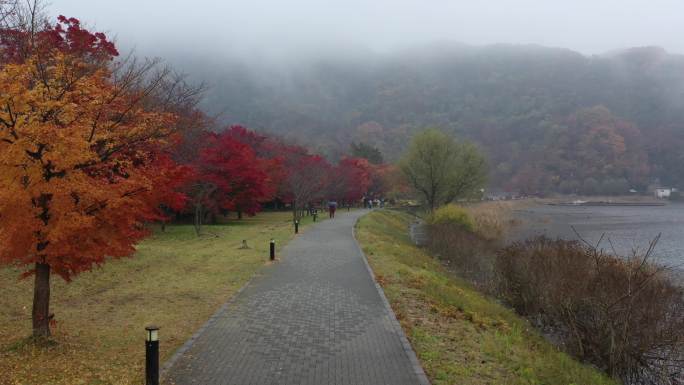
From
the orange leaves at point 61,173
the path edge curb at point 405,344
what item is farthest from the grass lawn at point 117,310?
the path edge curb at point 405,344

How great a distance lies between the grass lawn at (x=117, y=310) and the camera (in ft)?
22.1

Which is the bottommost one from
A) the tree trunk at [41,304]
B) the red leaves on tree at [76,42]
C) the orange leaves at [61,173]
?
the tree trunk at [41,304]

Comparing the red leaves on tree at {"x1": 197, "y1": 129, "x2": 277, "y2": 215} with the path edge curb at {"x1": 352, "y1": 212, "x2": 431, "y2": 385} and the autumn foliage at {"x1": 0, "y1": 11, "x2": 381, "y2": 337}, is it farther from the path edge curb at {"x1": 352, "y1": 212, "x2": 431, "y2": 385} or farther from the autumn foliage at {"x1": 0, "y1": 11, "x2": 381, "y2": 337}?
the autumn foliage at {"x1": 0, "y1": 11, "x2": 381, "y2": 337}

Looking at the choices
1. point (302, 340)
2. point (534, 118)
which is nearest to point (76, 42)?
point (302, 340)

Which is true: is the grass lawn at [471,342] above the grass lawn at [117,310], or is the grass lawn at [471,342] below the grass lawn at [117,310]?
below

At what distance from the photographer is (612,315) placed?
9125 millimetres

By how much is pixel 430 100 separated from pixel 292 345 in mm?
185987

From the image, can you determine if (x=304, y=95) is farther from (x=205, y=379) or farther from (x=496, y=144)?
(x=205, y=379)

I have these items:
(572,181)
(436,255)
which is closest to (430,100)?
(572,181)

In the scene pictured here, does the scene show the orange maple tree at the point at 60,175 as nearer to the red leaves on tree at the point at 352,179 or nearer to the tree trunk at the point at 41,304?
the tree trunk at the point at 41,304

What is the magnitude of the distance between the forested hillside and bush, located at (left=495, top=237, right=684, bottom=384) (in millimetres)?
77174

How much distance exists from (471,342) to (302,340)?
2755 mm

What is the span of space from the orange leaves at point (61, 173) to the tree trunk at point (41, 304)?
1.09ft

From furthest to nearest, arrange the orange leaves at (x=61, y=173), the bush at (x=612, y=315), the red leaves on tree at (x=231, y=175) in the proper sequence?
the red leaves on tree at (x=231, y=175), the bush at (x=612, y=315), the orange leaves at (x=61, y=173)
